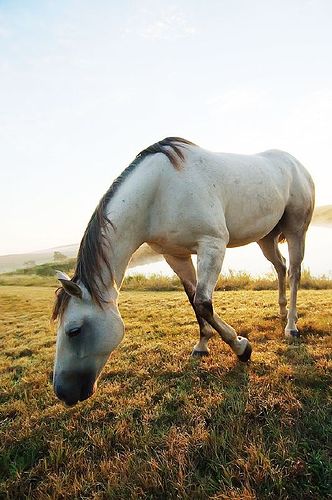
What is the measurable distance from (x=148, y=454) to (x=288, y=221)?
3767mm

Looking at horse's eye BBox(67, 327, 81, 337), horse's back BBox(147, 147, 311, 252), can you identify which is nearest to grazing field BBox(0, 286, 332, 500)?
horse's eye BBox(67, 327, 81, 337)

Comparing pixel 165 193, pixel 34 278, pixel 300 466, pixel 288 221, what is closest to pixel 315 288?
pixel 288 221

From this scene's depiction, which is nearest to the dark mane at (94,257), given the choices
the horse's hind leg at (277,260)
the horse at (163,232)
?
the horse at (163,232)

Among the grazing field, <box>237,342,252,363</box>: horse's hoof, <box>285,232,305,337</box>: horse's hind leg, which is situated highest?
<box>285,232,305,337</box>: horse's hind leg

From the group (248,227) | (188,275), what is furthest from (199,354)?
(248,227)

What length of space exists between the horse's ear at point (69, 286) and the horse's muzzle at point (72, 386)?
62cm

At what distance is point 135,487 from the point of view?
5.84 feet

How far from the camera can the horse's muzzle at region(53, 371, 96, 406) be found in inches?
104

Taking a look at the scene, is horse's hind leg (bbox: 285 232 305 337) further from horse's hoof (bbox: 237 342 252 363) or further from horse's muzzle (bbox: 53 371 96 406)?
horse's muzzle (bbox: 53 371 96 406)

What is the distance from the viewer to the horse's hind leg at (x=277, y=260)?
18.4 ft

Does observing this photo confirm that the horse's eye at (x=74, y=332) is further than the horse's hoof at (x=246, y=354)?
No

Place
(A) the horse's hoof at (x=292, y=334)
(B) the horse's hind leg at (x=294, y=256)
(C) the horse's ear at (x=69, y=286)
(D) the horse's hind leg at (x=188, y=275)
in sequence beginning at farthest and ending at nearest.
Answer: (B) the horse's hind leg at (x=294, y=256) < (A) the horse's hoof at (x=292, y=334) < (D) the horse's hind leg at (x=188, y=275) < (C) the horse's ear at (x=69, y=286)

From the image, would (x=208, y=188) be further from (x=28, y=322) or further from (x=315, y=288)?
(x=315, y=288)

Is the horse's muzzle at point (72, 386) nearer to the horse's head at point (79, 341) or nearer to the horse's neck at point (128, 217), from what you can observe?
the horse's head at point (79, 341)
